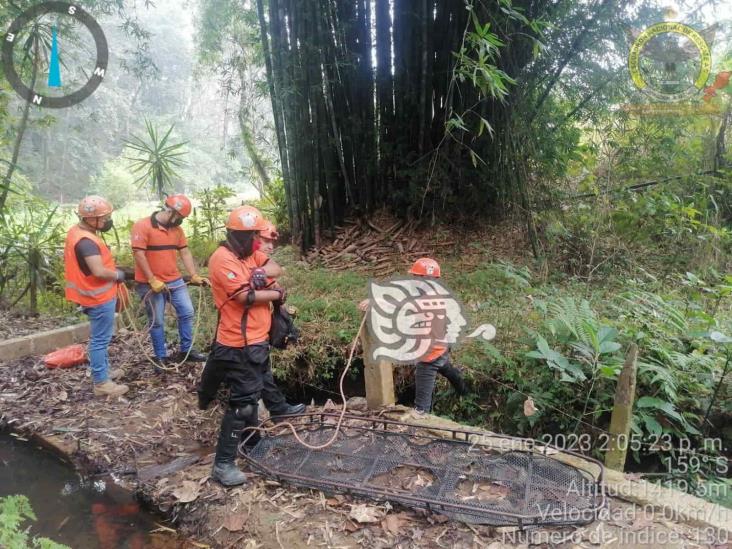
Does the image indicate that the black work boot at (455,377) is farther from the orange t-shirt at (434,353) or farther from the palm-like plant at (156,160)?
the palm-like plant at (156,160)

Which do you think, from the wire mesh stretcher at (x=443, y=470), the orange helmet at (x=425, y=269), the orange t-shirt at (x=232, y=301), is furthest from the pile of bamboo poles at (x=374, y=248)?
the orange t-shirt at (x=232, y=301)

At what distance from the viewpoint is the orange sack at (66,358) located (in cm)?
447

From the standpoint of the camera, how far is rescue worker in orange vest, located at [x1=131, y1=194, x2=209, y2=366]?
13.1 feet

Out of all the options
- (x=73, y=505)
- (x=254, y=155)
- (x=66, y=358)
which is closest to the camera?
(x=73, y=505)

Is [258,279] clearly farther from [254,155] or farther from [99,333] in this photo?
[254,155]

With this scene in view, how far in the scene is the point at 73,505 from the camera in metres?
2.83

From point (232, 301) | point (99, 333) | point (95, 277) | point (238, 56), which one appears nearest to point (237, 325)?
point (232, 301)

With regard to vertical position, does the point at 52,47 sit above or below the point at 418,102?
above

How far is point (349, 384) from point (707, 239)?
4.47m

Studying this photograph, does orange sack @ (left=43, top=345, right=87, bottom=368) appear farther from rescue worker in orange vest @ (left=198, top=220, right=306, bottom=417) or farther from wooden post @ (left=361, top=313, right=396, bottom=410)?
wooden post @ (left=361, top=313, right=396, bottom=410)

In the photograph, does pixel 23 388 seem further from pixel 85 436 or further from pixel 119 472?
pixel 119 472

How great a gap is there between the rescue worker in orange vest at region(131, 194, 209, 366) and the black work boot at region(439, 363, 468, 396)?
80.9 inches

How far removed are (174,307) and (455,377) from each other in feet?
8.51

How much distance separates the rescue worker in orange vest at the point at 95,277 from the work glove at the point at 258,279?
5.04 ft
